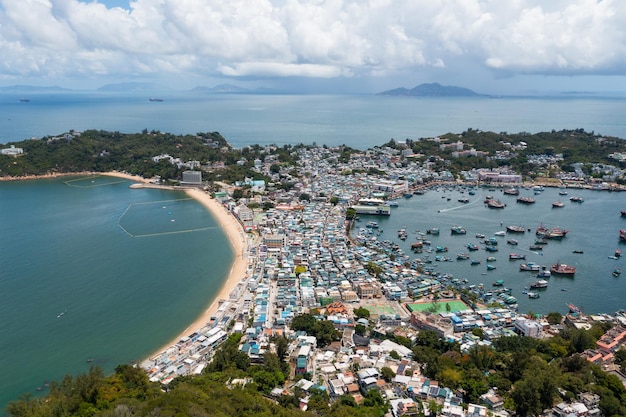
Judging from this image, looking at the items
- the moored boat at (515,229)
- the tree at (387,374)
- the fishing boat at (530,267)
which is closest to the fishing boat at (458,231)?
the moored boat at (515,229)

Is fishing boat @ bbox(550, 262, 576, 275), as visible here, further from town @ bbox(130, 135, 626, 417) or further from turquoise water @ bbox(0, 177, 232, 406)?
turquoise water @ bbox(0, 177, 232, 406)

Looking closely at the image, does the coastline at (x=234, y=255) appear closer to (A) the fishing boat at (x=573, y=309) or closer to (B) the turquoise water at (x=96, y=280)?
(B) the turquoise water at (x=96, y=280)

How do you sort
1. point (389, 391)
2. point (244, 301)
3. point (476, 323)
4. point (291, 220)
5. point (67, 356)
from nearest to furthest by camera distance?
point (389, 391), point (67, 356), point (476, 323), point (244, 301), point (291, 220)

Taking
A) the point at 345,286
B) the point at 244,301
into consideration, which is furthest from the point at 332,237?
the point at 244,301

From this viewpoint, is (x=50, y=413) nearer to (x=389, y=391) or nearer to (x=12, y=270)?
(x=389, y=391)

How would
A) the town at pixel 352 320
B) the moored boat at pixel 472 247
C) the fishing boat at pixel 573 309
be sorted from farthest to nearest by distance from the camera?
the moored boat at pixel 472 247 → the fishing boat at pixel 573 309 → the town at pixel 352 320

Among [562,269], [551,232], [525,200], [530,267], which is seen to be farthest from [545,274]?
[525,200]
